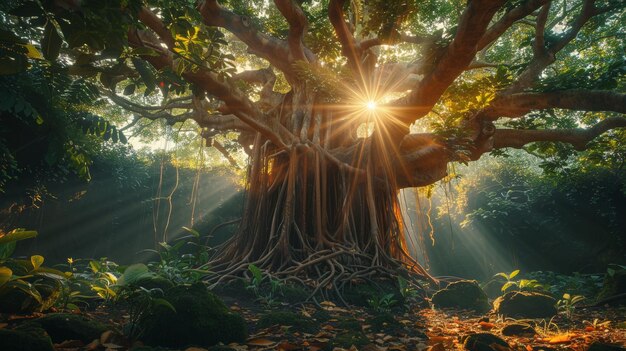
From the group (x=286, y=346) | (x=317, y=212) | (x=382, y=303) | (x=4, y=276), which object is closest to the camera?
(x=4, y=276)

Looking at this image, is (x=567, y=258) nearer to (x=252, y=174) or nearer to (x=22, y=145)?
(x=252, y=174)

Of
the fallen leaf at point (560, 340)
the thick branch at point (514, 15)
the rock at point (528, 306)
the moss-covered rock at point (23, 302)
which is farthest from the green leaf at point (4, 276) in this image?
the thick branch at point (514, 15)

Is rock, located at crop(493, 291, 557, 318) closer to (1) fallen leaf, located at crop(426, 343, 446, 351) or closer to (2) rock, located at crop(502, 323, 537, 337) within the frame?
(2) rock, located at crop(502, 323, 537, 337)

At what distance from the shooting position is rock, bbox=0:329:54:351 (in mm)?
1169

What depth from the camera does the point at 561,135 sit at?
→ 4.59 metres

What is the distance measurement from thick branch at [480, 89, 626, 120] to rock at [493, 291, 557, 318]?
2.04m

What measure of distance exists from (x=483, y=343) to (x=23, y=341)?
2047mm

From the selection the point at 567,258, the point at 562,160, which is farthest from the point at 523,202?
the point at 562,160

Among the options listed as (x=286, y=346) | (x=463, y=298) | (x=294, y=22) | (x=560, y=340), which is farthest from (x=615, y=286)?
(x=294, y=22)

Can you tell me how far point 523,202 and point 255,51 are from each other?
7584mm

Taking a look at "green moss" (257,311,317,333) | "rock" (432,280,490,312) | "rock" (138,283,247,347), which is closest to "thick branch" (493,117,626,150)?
"rock" (432,280,490,312)

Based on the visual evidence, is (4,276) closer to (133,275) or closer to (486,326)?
(133,275)

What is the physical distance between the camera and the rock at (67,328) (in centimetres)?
154

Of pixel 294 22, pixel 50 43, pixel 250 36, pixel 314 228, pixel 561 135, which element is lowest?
pixel 314 228
